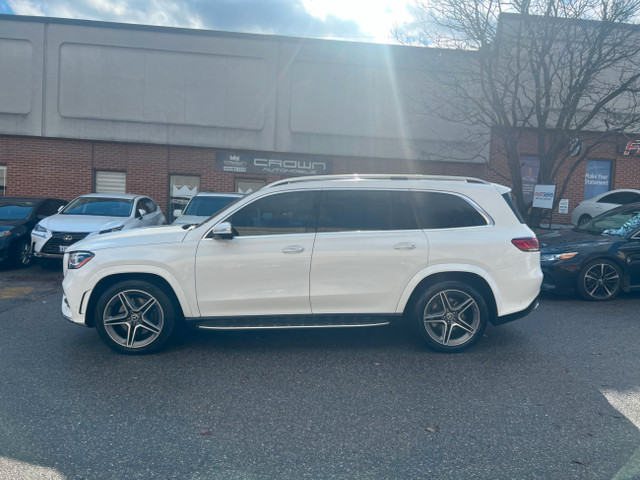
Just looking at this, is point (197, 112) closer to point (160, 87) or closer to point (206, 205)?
point (160, 87)

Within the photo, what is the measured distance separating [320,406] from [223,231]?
6.22 ft

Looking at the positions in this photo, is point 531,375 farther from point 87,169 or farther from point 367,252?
point 87,169

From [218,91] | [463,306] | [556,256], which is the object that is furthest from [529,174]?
[463,306]

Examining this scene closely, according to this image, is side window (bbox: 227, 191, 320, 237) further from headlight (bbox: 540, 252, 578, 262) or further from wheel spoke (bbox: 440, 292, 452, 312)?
headlight (bbox: 540, 252, 578, 262)

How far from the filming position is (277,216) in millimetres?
5406

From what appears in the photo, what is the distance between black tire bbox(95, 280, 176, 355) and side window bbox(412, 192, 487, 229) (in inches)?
104

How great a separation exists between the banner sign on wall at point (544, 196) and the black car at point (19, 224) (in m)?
11.1

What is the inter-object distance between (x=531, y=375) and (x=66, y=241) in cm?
862

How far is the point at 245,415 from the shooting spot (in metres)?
3.98

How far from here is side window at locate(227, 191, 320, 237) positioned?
5352 millimetres

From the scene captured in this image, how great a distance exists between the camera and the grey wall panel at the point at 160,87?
17.1m

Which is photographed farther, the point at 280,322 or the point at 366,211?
the point at 366,211

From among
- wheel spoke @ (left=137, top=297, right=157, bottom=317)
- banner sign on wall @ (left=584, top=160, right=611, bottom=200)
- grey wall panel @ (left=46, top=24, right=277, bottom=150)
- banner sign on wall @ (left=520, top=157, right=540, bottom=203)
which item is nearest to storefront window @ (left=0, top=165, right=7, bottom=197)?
grey wall panel @ (left=46, top=24, right=277, bottom=150)

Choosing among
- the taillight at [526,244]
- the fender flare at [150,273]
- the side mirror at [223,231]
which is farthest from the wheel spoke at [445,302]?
the fender flare at [150,273]
